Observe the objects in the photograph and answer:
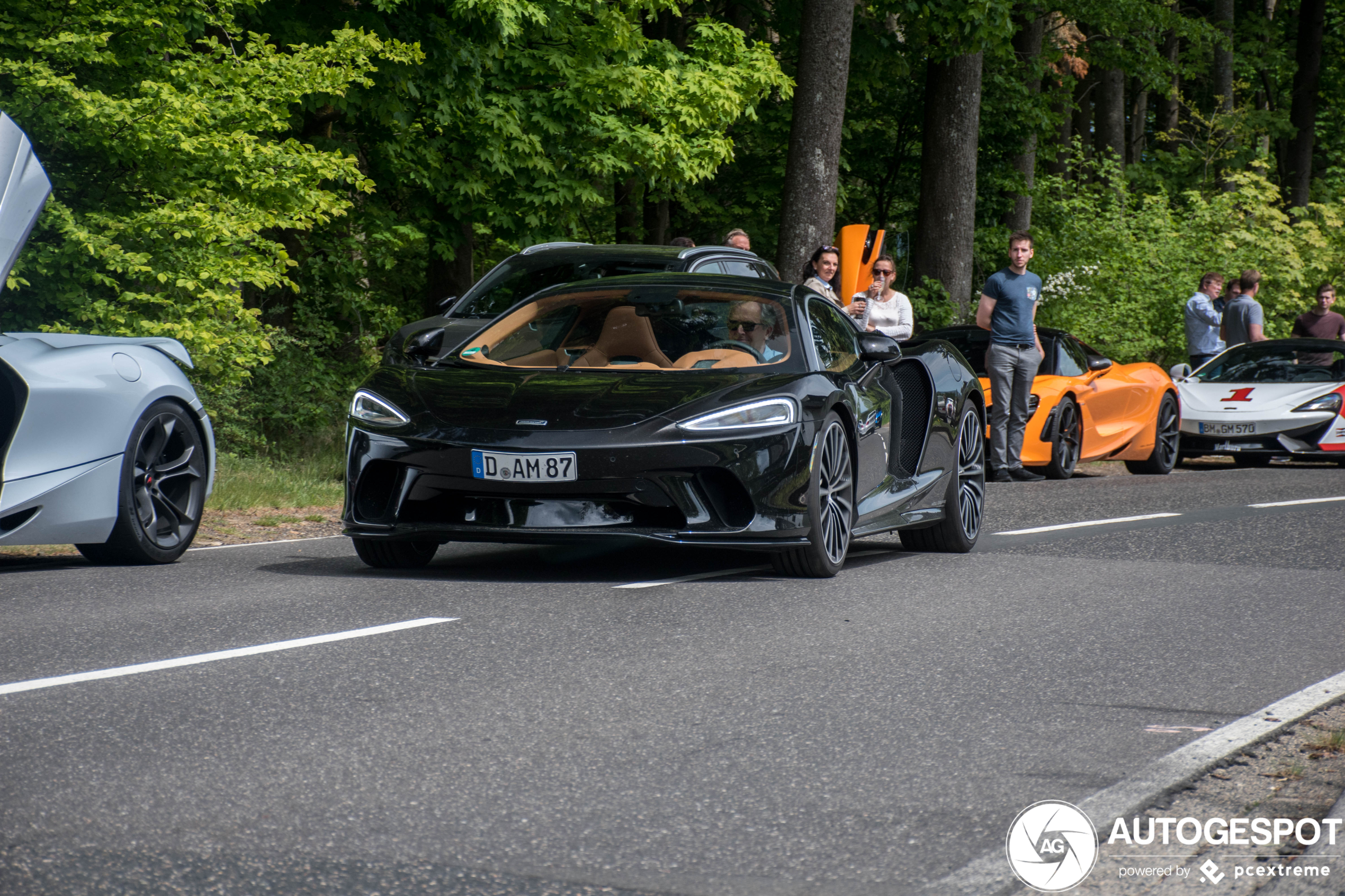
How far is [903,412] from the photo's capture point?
8836 millimetres

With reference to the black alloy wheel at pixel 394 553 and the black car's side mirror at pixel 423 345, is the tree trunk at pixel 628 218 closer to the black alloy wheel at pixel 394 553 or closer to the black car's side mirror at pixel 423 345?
the black car's side mirror at pixel 423 345

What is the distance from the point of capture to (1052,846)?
3496 millimetres

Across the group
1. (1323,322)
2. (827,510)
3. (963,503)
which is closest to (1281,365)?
(1323,322)

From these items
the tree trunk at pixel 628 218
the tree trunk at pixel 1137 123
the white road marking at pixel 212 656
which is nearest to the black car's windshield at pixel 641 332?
the white road marking at pixel 212 656

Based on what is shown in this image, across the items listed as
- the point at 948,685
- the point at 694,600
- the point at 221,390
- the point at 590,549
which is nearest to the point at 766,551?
the point at 694,600

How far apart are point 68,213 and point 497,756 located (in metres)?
8.21

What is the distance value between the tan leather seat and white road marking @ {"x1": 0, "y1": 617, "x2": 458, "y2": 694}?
2.20 metres

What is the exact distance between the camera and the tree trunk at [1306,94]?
36000 mm

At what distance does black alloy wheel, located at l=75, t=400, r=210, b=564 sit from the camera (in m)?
7.55

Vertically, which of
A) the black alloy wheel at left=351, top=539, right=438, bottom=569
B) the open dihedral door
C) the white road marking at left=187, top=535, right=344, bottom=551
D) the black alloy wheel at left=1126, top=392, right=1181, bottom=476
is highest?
the open dihedral door

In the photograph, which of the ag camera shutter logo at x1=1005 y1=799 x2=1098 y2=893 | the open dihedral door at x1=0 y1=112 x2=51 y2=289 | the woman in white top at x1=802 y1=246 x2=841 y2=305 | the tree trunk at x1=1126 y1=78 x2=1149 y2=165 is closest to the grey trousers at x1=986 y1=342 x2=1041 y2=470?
the woman in white top at x1=802 y1=246 x2=841 y2=305

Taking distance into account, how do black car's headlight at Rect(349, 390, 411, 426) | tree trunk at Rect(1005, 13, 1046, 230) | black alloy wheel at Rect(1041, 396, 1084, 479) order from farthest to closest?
tree trunk at Rect(1005, 13, 1046, 230) < black alloy wheel at Rect(1041, 396, 1084, 479) < black car's headlight at Rect(349, 390, 411, 426)

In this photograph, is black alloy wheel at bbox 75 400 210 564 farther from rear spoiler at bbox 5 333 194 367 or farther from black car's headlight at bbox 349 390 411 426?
black car's headlight at bbox 349 390 411 426

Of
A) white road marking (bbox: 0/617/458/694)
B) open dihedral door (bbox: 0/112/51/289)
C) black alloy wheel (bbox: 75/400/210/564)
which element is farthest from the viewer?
black alloy wheel (bbox: 75/400/210/564)
